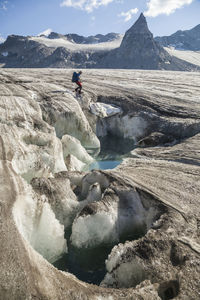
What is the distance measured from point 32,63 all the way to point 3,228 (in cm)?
9978

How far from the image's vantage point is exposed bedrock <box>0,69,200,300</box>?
534cm

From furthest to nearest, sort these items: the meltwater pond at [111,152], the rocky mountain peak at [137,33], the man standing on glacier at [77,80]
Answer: the rocky mountain peak at [137,33] < the man standing on glacier at [77,80] < the meltwater pond at [111,152]

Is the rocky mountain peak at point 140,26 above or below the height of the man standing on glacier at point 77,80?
above

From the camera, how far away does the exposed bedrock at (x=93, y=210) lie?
5340mm

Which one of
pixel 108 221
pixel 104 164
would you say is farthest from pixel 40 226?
pixel 104 164

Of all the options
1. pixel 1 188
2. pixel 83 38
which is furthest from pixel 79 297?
pixel 83 38

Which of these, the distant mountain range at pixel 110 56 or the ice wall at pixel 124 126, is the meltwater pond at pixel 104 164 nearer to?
the ice wall at pixel 124 126

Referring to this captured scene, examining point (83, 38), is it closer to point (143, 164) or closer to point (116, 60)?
point (116, 60)

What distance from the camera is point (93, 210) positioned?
786cm

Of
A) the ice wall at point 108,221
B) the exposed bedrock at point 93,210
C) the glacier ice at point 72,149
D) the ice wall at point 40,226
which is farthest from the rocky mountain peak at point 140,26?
the ice wall at point 40,226

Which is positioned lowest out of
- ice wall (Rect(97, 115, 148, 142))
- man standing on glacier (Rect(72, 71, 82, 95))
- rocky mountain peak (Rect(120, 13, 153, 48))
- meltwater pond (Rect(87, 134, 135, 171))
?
meltwater pond (Rect(87, 134, 135, 171))

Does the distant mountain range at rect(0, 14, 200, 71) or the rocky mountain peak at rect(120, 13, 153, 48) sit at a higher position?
the rocky mountain peak at rect(120, 13, 153, 48)

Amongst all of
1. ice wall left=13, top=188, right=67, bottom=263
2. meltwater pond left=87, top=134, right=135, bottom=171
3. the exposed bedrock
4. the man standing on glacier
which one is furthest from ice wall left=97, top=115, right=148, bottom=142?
ice wall left=13, top=188, right=67, bottom=263

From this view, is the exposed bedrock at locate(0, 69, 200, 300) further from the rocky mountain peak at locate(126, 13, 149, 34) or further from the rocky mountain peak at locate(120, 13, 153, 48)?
the rocky mountain peak at locate(126, 13, 149, 34)
